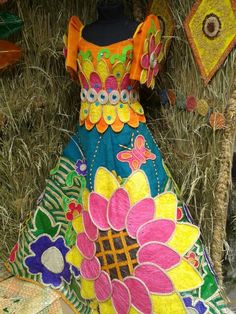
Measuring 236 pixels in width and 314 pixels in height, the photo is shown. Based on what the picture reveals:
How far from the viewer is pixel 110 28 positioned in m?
1.49

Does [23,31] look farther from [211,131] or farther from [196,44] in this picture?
[211,131]

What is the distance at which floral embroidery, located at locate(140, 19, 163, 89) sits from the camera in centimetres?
145

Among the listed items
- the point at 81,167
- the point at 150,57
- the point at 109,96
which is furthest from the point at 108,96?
the point at 81,167

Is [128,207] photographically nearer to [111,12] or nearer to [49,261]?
[49,261]

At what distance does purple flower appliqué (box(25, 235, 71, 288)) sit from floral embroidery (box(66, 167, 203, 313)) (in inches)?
6.8

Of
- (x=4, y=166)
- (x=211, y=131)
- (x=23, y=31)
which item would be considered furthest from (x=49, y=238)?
(x=23, y=31)

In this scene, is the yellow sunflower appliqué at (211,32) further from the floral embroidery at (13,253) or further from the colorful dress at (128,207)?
the floral embroidery at (13,253)

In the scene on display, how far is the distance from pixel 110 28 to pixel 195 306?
87cm

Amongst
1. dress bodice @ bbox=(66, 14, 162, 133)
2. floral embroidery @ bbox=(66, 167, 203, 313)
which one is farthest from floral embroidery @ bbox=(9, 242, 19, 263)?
dress bodice @ bbox=(66, 14, 162, 133)

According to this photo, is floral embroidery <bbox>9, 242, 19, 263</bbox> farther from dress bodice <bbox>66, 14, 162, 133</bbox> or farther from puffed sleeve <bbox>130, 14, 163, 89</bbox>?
puffed sleeve <bbox>130, 14, 163, 89</bbox>

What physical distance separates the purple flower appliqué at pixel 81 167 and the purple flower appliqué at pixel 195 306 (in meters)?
0.52

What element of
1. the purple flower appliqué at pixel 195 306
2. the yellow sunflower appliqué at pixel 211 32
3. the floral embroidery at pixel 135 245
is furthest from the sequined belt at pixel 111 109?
the purple flower appliqué at pixel 195 306

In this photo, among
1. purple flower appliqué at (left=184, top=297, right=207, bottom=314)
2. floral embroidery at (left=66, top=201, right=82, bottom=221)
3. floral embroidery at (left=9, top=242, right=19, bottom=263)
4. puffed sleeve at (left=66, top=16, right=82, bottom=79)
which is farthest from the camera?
floral embroidery at (left=9, top=242, right=19, bottom=263)

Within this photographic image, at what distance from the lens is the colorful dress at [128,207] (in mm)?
1428
